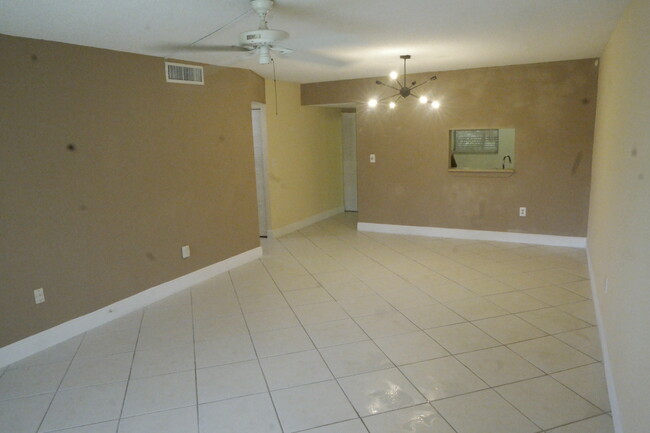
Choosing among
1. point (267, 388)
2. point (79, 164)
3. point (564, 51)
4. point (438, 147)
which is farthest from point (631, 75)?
point (79, 164)

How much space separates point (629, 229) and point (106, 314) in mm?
3842

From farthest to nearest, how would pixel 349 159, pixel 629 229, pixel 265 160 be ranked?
pixel 349 159
pixel 265 160
pixel 629 229

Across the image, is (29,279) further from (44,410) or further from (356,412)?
(356,412)

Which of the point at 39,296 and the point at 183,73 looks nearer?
the point at 39,296

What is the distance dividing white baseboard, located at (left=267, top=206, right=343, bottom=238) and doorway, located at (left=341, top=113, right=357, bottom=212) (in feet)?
0.85

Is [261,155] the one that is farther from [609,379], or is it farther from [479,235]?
[609,379]

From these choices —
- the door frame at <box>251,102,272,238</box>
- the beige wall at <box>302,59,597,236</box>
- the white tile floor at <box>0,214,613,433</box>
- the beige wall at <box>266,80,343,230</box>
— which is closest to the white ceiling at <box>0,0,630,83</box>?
the beige wall at <box>302,59,597,236</box>

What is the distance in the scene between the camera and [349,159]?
8.10 meters

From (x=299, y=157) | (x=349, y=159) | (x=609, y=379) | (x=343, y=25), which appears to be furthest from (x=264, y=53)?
(x=349, y=159)

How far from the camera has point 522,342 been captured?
9.93ft

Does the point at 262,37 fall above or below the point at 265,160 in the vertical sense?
above

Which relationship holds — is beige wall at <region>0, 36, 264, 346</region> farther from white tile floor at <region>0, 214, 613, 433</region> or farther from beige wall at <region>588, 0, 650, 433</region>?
beige wall at <region>588, 0, 650, 433</region>

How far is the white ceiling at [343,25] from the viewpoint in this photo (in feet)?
8.44

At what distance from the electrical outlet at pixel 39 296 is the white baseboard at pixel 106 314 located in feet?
0.80
